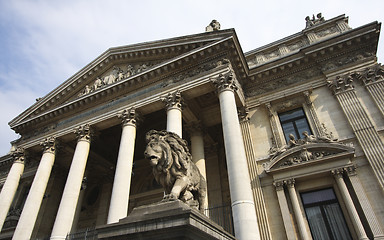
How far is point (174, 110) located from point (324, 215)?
323 inches

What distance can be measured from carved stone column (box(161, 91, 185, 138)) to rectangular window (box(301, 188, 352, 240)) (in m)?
6.58

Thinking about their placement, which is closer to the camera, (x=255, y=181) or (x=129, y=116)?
(x=255, y=181)

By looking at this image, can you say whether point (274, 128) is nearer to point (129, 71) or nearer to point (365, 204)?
point (365, 204)

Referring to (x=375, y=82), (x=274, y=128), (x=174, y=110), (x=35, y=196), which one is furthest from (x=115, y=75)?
(x=375, y=82)

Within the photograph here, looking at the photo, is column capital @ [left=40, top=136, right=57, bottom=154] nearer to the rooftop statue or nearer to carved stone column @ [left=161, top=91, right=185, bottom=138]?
carved stone column @ [left=161, top=91, right=185, bottom=138]

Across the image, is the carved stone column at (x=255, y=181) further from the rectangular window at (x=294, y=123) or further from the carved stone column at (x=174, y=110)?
the carved stone column at (x=174, y=110)

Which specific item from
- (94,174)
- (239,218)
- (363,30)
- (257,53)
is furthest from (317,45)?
(94,174)

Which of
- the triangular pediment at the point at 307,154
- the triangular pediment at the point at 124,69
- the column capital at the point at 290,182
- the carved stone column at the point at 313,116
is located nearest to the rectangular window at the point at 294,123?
the carved stone column at the point at 313,116

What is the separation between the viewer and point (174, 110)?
12844mm

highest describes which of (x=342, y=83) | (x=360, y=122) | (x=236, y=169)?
(x=342, y=83)

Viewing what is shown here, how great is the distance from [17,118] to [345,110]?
72.8 feet

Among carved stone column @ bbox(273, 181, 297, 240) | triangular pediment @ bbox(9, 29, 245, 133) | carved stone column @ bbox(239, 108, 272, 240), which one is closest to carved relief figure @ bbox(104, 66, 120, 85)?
triangular pediment @ bbox(9, 29, 245, 133)

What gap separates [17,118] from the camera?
64.0 ft

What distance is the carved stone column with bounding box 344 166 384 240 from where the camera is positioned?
9078mm
